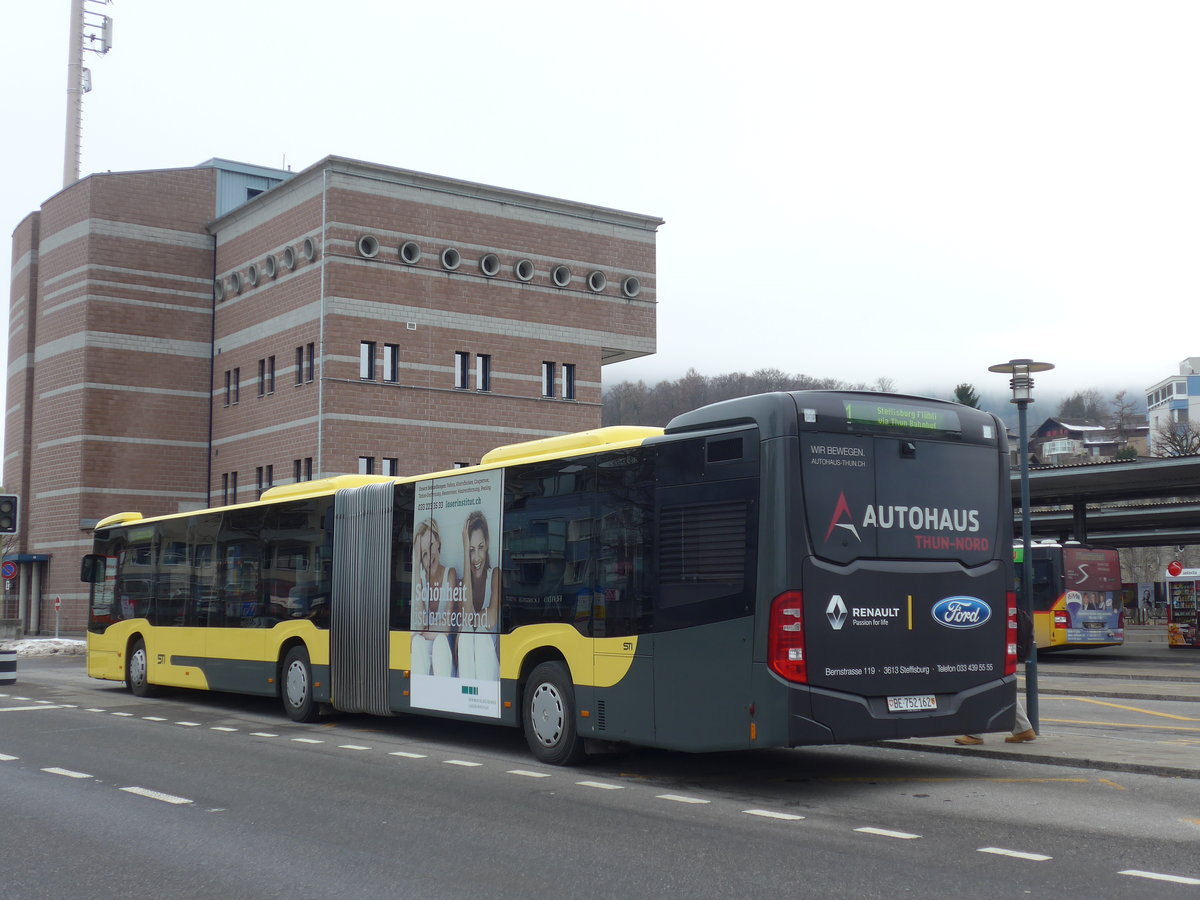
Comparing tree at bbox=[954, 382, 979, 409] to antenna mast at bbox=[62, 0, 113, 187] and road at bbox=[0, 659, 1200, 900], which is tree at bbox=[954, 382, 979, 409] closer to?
antenna mast at bbox=[62, 0, 113, 187]

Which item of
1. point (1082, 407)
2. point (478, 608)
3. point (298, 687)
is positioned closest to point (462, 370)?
point (298, 687)

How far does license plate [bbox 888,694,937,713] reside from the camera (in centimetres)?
1011

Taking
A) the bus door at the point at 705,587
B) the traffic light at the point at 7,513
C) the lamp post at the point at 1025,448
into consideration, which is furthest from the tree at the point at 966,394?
the bus door at the point at 705,587

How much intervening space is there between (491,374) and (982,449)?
117 ft

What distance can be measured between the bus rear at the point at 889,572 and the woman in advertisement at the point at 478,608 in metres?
4.04

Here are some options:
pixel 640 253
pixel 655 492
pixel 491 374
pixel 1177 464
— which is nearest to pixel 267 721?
pixel 655 492

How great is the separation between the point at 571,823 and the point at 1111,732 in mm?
8451

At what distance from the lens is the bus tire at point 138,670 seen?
20.7m

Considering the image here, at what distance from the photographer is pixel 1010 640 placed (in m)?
10.9

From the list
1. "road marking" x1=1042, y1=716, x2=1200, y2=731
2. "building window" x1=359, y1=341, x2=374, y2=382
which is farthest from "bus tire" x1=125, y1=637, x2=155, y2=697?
"building window" x1=359, y1=341, x2=374, y2=382

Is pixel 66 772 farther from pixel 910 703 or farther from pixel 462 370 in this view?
pixel 462 370

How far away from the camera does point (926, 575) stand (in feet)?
34.1

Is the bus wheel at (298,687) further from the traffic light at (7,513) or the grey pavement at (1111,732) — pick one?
the traffic light at (7,513)

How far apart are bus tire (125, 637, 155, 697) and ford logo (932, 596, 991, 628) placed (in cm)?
1432
